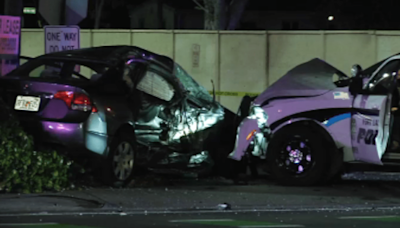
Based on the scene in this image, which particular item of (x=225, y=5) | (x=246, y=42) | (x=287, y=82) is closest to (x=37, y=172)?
(x=287, y=82)

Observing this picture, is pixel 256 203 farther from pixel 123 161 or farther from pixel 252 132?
pixel 123 161

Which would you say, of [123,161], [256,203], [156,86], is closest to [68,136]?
[123,161]

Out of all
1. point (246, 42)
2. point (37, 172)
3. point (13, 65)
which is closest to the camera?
point (37, 172)

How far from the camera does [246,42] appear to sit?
51.2ft

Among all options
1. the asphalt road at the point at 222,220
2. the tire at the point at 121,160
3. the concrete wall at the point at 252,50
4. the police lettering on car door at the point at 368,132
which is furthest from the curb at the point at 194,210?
the concrete wall at the point at 252,50

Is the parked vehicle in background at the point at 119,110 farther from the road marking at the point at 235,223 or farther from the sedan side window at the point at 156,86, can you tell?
the road marking at the point at 235,223

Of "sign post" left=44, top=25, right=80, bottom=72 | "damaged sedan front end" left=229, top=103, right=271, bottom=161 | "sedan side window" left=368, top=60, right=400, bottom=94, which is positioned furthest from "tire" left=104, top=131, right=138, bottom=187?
"sedan side window" left=368, top=60, right=400, bottom=94

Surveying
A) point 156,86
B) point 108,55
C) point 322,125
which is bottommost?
point 322,125

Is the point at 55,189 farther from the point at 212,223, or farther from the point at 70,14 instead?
the point at 70,14

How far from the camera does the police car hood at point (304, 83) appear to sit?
11.0m

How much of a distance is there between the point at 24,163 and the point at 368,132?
13.6ft

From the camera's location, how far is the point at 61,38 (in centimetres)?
1291

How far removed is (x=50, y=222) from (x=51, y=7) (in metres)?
5.29

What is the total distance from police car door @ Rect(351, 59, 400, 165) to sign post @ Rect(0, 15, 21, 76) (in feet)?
16.3
